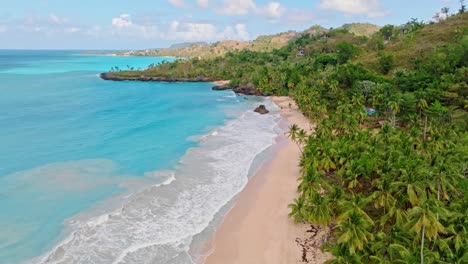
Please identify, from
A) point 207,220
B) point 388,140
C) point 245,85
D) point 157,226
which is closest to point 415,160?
point 388,140

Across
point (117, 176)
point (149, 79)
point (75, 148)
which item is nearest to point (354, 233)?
point (117, 176)

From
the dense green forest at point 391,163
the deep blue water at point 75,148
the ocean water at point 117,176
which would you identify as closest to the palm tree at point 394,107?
the dense green forest at point 391,163

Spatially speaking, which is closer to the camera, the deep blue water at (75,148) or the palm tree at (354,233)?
the palm tree at (354,233)

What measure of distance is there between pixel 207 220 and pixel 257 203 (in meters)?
5.93

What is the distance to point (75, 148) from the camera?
56.3 metres

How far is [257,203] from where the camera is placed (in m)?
37.2

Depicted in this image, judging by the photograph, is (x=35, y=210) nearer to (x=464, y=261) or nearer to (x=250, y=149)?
(x=250, y=149)

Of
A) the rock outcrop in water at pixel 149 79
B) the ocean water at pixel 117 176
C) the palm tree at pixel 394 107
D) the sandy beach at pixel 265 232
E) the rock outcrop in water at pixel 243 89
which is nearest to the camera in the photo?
the sandy beach at pixel 265 232

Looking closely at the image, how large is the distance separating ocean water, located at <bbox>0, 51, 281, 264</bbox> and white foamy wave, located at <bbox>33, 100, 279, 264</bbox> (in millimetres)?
88

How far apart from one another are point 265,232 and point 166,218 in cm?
943

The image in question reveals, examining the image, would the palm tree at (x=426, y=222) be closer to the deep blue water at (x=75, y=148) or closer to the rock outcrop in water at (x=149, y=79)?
the deep blue water at (x=75, y=148)

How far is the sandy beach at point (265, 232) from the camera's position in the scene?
27.7 m

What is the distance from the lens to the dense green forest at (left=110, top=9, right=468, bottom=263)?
22641 millimetres

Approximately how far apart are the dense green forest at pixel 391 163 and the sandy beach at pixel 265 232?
58.0 inches
